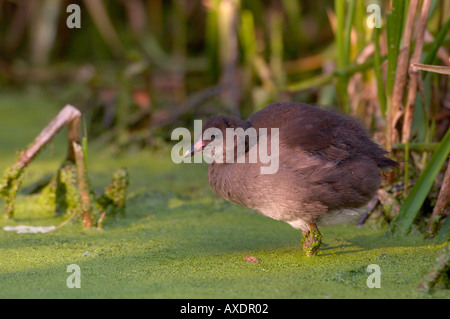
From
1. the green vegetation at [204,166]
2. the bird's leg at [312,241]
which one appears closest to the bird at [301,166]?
the bird's leg at [312,241]

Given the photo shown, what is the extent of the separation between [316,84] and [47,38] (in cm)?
348

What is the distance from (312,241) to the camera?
2.84 m

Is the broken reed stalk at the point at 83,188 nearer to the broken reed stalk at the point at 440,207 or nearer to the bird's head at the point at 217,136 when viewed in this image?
the bird's head at the point at 217,136

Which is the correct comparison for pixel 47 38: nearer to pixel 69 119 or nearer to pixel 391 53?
pixel 69 119

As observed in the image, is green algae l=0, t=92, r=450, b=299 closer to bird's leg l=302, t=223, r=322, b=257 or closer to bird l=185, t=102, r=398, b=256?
bird's leg l=302, t=223, r=322, b=257

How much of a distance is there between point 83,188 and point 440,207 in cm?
174

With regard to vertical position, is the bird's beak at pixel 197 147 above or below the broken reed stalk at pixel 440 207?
above

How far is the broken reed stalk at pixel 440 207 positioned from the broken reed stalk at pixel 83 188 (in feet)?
5.50

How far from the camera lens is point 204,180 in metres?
4.21

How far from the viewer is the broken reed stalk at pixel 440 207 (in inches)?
116

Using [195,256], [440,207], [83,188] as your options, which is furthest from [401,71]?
[83,188]

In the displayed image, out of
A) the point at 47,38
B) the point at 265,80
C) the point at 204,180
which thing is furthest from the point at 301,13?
the point at 204,180
